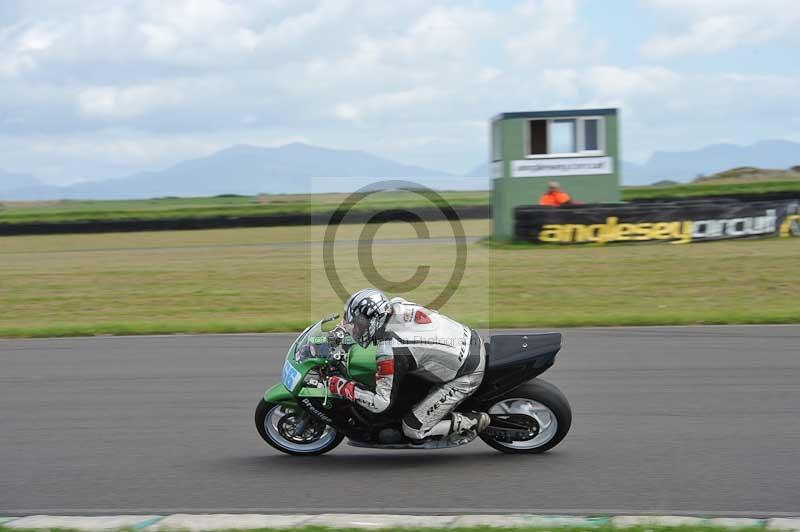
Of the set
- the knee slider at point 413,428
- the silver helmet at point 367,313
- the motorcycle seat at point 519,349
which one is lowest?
the knee slider at point 413,428

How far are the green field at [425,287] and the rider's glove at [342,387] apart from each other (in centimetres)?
693

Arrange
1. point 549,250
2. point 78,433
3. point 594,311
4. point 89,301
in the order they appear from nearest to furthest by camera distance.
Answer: point 78,433 → point 594,311 → point 89,301 → point 549,250

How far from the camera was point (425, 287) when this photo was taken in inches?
763

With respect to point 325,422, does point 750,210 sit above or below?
above

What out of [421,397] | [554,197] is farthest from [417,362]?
[554,197]

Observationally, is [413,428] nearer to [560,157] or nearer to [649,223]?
[649,223]

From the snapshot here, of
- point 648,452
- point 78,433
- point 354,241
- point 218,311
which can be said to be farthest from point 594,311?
point 354,241

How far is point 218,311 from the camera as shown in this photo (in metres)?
16.3

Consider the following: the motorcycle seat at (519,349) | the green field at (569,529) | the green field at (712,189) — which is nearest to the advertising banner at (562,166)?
the green field at (712,189)

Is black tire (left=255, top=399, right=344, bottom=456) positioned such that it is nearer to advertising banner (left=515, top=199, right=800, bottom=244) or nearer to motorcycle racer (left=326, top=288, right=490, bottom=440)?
motorcycle racer (left=326, top=288, right=490, bottom=440)

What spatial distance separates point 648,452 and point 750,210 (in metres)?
18.3

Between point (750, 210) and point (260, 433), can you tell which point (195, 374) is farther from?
point (750, 210)

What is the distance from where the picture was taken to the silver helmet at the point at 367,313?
647cm

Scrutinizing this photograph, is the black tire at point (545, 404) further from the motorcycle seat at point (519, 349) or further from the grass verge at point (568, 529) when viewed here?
the grass verge at point (568, 529)
